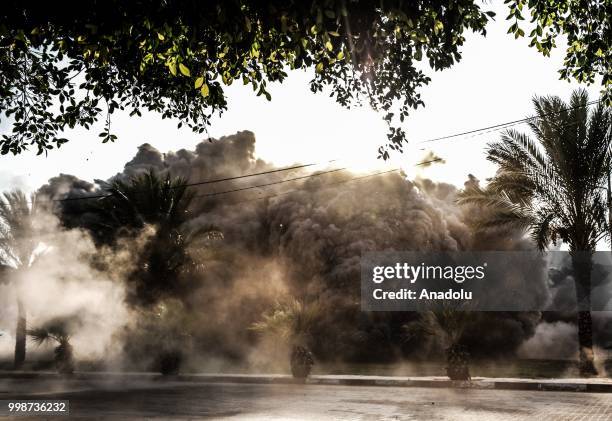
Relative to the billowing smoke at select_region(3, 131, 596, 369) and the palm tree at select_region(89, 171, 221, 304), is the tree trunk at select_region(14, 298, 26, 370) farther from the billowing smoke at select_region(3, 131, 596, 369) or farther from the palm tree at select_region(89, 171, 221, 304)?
the palm tree at select_region(89, 171, 221, 304)

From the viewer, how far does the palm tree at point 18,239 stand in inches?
1151

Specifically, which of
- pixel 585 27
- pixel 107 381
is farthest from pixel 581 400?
pixel 107 381

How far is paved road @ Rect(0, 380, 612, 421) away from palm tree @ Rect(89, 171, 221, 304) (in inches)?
280

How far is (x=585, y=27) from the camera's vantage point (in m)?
8.77

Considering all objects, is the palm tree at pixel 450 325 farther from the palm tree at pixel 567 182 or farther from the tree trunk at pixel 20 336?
the tree trunk at pixel 20 336

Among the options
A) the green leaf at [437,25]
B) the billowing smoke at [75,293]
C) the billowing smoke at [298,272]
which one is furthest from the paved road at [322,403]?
the billowing smoke at [75,293]

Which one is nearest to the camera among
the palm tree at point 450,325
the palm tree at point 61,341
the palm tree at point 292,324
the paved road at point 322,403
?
the paved road at point 322,403

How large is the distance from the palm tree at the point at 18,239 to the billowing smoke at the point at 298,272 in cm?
136

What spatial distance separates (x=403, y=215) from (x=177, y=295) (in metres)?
12.6

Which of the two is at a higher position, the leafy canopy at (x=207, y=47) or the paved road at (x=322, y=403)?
the leafy canopy at (x=207, y=47)

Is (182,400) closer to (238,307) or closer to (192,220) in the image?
(238,307)

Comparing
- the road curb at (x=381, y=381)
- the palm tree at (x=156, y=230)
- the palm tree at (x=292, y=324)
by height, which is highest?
the palm tree at (x=156, y=230)

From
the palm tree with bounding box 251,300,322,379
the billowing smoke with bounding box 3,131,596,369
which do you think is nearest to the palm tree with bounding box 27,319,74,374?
the billowing smoke with bounding box 3,131,596,369

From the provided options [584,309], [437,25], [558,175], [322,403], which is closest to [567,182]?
[558,175]
